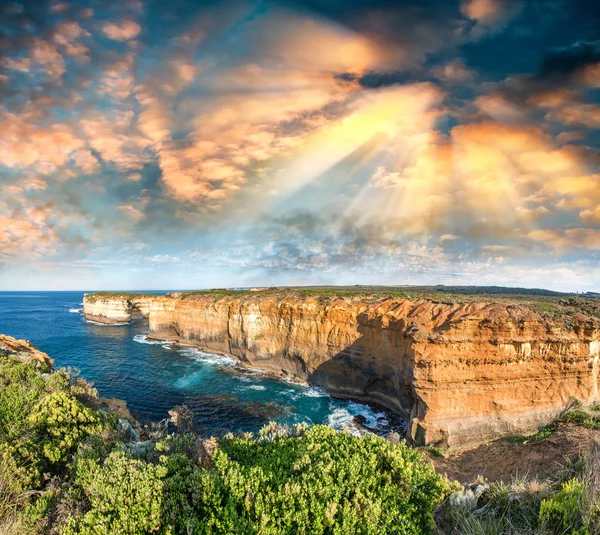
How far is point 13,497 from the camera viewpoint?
349 inches

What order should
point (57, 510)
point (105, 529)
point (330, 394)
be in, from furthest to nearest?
point (330, 394) < point (57, 510) < point (105, 529)

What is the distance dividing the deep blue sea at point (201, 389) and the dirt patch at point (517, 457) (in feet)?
29.0

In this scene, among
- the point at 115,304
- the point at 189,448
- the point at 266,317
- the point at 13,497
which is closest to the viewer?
the point at 13,497

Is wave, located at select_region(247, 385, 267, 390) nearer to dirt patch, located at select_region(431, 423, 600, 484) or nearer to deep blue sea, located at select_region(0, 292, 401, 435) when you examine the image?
deep blue sea, located at select_region(0, 292, 401, 435)

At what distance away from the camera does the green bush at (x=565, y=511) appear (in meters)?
5.85

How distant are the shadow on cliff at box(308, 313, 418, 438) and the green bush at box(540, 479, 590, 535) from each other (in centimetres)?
2053

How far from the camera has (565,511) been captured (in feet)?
19.4

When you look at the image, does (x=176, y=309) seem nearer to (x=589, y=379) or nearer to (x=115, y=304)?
(x=115, y=304)

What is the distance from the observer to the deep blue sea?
2959 cm

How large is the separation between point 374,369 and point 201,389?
69.3 feet

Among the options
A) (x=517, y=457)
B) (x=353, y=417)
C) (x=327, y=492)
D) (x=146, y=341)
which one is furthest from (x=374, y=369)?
(x=146, y=341)

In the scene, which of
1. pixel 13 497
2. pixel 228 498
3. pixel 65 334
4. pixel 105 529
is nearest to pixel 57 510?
pixel 13 497

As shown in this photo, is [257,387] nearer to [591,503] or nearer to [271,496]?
[271,496]

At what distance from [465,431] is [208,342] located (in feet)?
146
